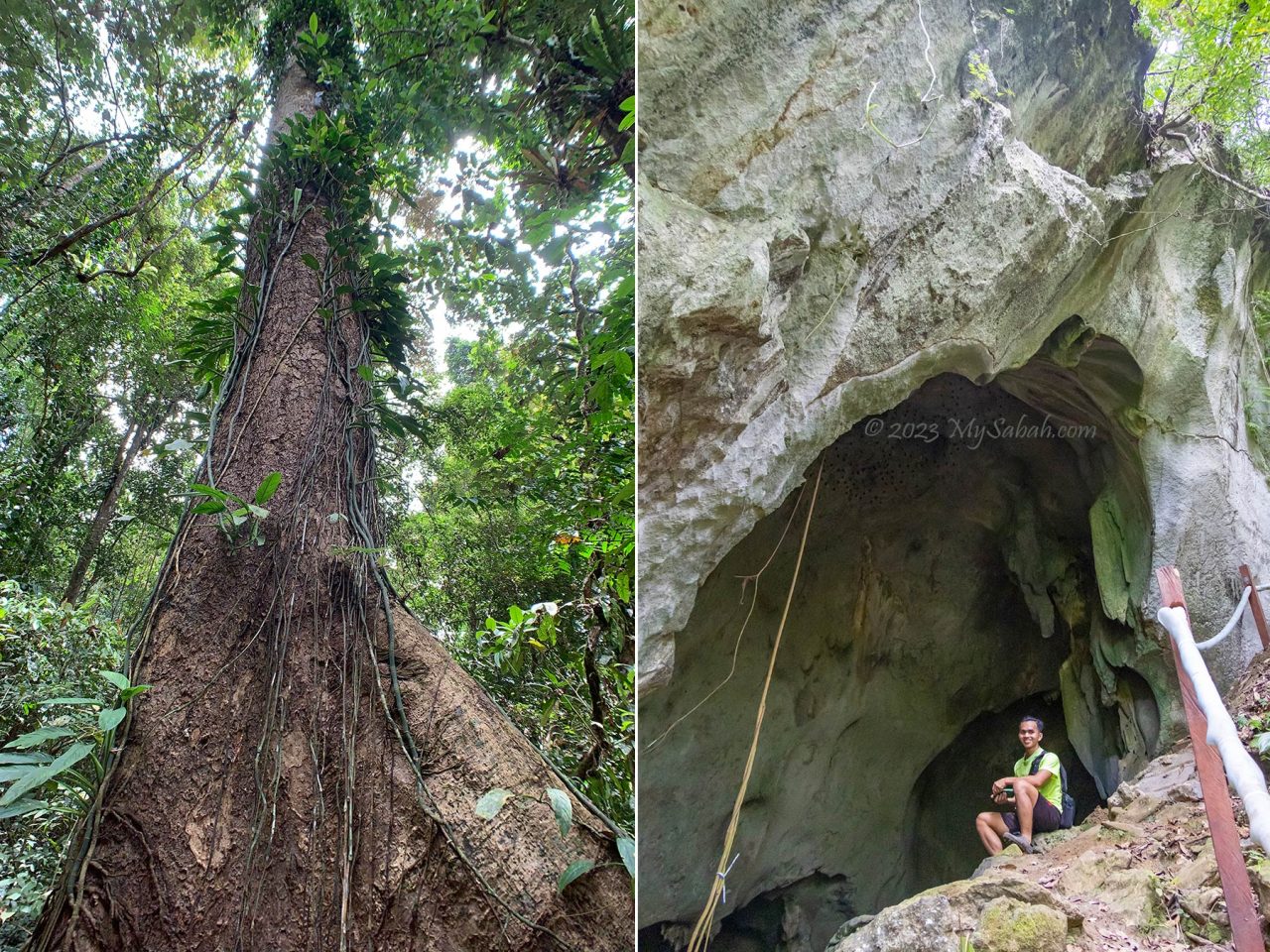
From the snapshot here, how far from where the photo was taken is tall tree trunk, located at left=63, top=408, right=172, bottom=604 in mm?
845

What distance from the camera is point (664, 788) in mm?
3121

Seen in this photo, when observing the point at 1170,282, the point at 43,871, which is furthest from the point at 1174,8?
the point at 43,871

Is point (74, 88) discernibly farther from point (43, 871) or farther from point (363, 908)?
point (363, 908)

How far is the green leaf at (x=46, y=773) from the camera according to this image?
0.66m

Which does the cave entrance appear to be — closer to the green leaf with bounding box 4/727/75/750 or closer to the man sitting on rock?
the man sitting on rock

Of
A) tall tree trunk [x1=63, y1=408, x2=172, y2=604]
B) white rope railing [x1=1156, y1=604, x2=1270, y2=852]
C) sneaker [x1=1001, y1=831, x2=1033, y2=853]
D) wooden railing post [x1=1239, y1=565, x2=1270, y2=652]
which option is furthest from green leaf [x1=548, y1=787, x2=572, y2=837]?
wooden railing post [x1=1239, y1=565, x2=1270, y2=652]

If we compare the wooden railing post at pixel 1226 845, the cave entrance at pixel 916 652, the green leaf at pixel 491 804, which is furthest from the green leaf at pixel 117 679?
the cave entrance at pixel 916 652

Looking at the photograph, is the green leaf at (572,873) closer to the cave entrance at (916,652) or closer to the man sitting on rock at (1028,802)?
the cave entrance at (916,652)

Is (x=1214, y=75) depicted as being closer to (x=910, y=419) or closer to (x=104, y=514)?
(x=910, y=419)

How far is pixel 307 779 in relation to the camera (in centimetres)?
85

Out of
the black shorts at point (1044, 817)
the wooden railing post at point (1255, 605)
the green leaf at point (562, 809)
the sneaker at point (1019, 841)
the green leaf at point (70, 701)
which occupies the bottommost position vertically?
the sneaker at point (1019, 841)

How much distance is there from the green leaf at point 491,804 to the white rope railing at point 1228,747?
1251 mm

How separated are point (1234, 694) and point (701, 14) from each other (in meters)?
2.69

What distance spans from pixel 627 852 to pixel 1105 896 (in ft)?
5.11
